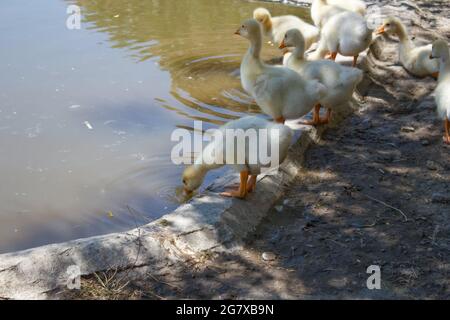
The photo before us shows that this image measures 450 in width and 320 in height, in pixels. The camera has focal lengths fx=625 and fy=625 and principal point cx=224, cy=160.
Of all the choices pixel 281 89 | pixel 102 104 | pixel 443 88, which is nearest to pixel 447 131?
pixel 443 88

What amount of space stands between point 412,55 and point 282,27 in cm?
160

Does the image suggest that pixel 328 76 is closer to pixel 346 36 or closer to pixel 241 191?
pixel 346 36

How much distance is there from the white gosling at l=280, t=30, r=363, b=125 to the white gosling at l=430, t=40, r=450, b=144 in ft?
2.37

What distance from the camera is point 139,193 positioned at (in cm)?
500

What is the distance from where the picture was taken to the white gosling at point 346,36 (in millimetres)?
6719

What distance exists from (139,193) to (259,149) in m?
1.25

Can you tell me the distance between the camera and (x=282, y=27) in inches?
302

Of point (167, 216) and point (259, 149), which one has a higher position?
point (259, 149)

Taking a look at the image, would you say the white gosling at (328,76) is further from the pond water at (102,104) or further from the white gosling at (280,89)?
the pond water at (102,104)

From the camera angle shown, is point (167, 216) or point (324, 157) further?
point (324, 157)

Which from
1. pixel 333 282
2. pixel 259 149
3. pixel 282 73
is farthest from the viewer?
pixel 282 73

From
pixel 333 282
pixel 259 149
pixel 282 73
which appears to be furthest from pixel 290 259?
pixel 282 73

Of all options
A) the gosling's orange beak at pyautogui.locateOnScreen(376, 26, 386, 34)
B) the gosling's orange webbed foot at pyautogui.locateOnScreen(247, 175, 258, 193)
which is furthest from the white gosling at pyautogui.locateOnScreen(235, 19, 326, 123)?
the gosling's orange beak at pyautogui.locateOnScreen(376, 26, 386, 34)
